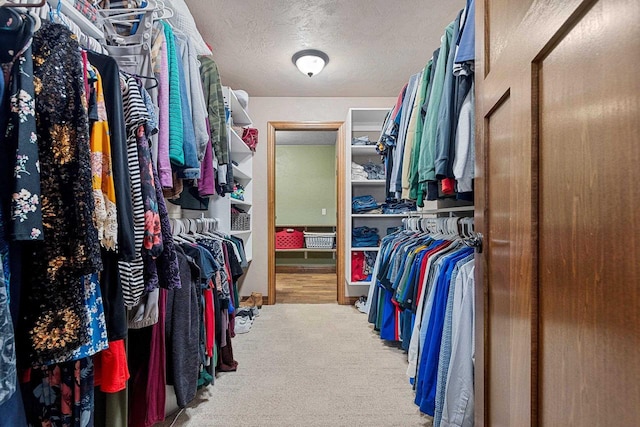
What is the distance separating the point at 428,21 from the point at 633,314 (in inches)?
91.8

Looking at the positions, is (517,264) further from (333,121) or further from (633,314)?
(333,121)

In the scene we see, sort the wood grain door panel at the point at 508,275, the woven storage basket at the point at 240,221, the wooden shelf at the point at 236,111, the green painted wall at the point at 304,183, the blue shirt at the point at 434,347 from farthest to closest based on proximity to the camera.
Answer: the green painted wall at the point at 304,183 < the woven storage basket at the point at 240,221 < the wooden shelf at the point at 236,111 < the blue shirt at the point at 434,347 < the wood grain door panel at the point at 508,275

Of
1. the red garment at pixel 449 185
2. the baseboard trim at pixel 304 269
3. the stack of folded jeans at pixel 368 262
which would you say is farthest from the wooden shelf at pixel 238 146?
the baseboard trim at pixel 304 269

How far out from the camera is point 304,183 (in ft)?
17.9

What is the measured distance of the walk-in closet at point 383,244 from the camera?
1.36 feet

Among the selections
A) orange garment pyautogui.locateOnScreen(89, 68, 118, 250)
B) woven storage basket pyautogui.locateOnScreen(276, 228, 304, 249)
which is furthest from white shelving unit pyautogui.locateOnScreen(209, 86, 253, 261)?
woven storage basket pyautogui.locateOnScreen(276, 228, 304, 249)

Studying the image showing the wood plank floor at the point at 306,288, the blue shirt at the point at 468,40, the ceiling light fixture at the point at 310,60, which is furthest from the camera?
the wood plank floor at the point at 306,288

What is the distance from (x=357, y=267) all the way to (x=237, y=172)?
1543 mm

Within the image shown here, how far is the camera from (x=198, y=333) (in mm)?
1405

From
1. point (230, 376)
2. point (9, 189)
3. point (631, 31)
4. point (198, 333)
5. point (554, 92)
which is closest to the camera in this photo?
→ point (631, 31)

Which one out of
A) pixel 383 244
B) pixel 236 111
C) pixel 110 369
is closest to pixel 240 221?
pixel 236 111

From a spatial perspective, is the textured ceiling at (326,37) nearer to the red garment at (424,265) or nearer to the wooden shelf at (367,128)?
the wooden shelf at (367,128)

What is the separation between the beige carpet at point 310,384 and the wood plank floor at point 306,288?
0.89m

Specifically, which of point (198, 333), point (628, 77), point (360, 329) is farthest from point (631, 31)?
point (360, 329)
